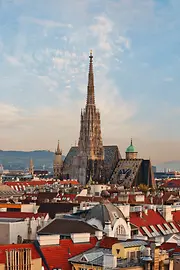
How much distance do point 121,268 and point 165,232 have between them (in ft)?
107

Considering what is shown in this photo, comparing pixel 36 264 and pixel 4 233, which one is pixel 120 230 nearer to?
pixel 4 233

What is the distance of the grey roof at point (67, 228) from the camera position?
50594mm

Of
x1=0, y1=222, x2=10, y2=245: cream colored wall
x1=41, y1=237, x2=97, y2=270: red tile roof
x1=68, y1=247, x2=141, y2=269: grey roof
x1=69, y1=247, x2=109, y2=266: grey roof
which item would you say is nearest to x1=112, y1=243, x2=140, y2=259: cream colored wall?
x1=68, y1=247, x2=141, y2=269: grey roof

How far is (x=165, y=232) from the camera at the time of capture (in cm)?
6669

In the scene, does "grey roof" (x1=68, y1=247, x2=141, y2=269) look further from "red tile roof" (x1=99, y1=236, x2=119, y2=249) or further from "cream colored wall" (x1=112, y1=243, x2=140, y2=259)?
"red tile roof" (x1=99, y1=236, x2=119, y2=249)

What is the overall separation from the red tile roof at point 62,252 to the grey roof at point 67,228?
23.4 feet

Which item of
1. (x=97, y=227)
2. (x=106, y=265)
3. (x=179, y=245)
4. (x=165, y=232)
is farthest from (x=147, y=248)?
(x=165, y=232)

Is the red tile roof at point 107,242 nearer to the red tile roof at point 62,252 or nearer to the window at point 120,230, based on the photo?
the red tile roof at point 62,252

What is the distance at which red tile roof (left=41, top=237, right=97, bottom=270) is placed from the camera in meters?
39.0

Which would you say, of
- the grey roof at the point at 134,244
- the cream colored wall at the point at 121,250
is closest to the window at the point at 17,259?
the cream colored wall at the point at 121,250

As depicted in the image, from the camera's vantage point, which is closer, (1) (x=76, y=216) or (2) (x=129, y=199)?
(1) (x=76, y=216)

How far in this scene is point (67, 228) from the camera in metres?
51.5

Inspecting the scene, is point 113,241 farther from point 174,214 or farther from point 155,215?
point 174,214

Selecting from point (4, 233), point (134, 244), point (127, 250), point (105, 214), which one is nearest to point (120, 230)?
point (105, 214)
